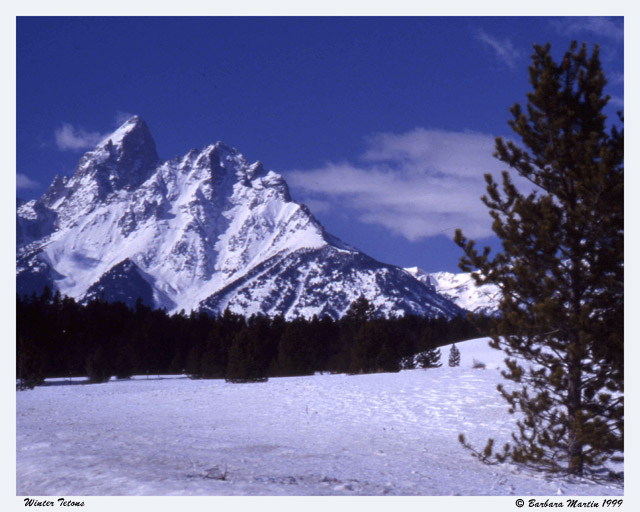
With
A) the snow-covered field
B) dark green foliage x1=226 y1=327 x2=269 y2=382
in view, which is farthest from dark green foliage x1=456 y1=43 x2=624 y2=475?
dark green foliage x1=226 y1=327 x2=269 y2=382

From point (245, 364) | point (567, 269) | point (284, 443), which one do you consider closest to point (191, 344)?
point (245, 364)

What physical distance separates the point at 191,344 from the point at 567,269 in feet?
229

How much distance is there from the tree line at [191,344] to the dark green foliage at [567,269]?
1176 inches

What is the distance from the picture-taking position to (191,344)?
74625 mm

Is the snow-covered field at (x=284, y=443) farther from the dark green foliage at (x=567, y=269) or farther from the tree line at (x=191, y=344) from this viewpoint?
the tree line at (x=191, y=344)

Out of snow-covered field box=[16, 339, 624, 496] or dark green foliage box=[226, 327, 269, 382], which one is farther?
dark green foliage box=[226, 327, 269, 382]

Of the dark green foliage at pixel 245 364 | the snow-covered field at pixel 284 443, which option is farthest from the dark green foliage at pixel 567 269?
the dark green foliage at pixel 245 364

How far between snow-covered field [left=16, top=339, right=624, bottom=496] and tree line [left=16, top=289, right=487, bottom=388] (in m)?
14.8

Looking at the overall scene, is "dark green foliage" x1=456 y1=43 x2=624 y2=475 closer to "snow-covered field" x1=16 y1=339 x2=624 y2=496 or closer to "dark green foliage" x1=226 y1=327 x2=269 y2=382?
"snow-covered field" x1=16 y1=339 x2=624 y2=496

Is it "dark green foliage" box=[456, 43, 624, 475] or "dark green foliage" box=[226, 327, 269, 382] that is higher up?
"dark green foliage" box=[456, 43, 624, 475]

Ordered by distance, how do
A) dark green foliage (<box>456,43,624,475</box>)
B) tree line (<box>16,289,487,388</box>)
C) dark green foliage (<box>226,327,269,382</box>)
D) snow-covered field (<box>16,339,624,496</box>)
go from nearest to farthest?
snow-covered field (<box>16,339,624,496</box>)
dark green foliage (<box>456,43,624,475</box>)
dark green foliage (<box>226,327,269,382</box>)
tree line (<box>16,289,487,388</box>)

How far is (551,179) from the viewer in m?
10.9

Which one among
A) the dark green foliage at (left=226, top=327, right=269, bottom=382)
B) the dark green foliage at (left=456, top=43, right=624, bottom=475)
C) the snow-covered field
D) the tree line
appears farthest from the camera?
the tree line

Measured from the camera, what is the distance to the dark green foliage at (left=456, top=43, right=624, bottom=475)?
9.59 metres
